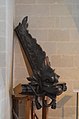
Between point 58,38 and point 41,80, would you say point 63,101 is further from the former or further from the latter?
point 41,80

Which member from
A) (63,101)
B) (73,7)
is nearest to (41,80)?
(63,101)

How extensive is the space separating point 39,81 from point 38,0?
1.42m

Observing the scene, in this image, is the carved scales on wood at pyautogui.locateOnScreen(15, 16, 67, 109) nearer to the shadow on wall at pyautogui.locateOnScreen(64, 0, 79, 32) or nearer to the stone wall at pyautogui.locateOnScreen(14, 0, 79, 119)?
the stone wall at pyautogui.locateOnScreen(14, 0, 79, 119)

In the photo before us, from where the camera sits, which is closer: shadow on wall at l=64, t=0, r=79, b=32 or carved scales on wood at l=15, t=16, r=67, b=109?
carved scales on wood at l=15, t=16, r=67, b=109

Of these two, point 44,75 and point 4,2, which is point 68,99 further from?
point 4,2

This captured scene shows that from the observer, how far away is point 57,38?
4.17 meters

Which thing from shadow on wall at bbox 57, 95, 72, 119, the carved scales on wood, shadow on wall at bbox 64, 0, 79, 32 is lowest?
shadow on wall at bbox 57, 95, 72, 119

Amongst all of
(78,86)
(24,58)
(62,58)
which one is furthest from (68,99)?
(24,58)

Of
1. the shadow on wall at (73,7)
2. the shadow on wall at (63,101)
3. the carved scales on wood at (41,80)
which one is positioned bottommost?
the shadow on wall at (63,101)

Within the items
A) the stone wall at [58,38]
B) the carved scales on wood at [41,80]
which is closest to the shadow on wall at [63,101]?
the stone wall at [58,38]

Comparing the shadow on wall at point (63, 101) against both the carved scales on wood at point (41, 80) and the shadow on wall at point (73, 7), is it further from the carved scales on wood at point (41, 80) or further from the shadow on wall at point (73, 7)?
the shadow on wall at point (73, 7)

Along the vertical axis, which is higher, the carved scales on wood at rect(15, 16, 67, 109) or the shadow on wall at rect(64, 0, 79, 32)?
the shadow on wall at rect(64, 0, 79, 32)

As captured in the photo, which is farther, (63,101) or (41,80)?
(63,101)

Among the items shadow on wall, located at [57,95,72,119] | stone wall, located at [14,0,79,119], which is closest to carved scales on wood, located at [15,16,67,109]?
stone wall, located at [14,0,79,119]
